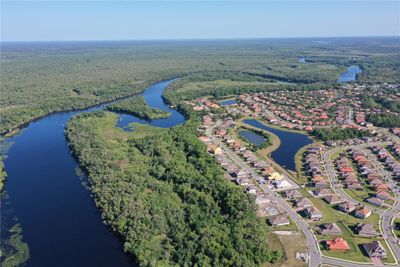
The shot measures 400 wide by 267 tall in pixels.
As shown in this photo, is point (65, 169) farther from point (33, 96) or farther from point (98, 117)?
point (33, 96)

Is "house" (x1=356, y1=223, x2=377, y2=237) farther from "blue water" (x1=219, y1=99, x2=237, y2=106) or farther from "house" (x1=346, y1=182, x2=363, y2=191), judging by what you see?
"blue water" (x1=219, y1=99, x2=237, y2=106)

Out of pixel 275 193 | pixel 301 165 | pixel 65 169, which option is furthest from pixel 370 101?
pixel 65 169

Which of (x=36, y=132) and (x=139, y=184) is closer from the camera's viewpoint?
(x=139, y=184)

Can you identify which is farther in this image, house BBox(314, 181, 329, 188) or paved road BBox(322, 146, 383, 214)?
house BBox(314, 181, 329, 188)

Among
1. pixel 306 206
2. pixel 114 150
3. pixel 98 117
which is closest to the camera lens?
pixel 306 206

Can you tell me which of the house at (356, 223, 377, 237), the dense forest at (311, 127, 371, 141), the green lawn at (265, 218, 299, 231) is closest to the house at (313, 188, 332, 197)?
the house at (356, 223, 377, 237)

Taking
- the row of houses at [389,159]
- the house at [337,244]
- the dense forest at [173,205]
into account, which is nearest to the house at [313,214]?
the house at [337,244]
